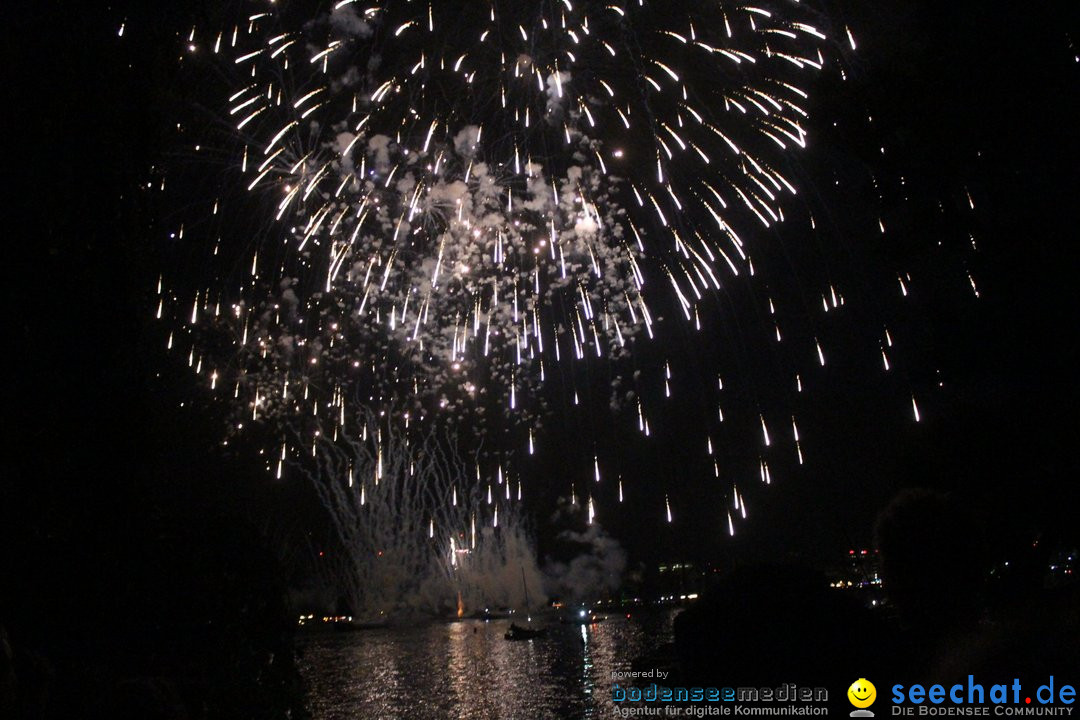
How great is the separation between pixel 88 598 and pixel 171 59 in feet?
20.4

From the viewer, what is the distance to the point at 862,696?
170cm

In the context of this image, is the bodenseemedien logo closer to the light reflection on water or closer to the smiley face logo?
the smiley face logo

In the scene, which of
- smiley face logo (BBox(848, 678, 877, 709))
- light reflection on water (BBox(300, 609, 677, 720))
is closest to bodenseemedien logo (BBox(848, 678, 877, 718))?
smiley face logo (BBox(848, 678, 877, 709))

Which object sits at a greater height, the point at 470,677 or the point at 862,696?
the point at 862,696

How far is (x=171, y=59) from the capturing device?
761cm

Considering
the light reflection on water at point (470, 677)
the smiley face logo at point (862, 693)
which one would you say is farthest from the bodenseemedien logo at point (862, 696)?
the light reflection on water at point (470, 677)

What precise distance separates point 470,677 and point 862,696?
5349cm

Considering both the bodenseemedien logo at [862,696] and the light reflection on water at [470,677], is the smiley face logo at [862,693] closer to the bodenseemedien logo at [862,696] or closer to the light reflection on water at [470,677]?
the bodenseemedien logo at [862,696]

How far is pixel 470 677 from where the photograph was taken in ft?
164

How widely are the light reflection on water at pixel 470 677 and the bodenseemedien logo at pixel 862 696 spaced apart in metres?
25.6

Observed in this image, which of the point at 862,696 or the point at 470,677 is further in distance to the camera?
the point at 470,677

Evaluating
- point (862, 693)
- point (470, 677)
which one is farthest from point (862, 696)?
point (470, 677)

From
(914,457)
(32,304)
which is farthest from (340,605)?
(32,304)

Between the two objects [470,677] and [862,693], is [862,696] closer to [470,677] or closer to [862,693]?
[862,693]
